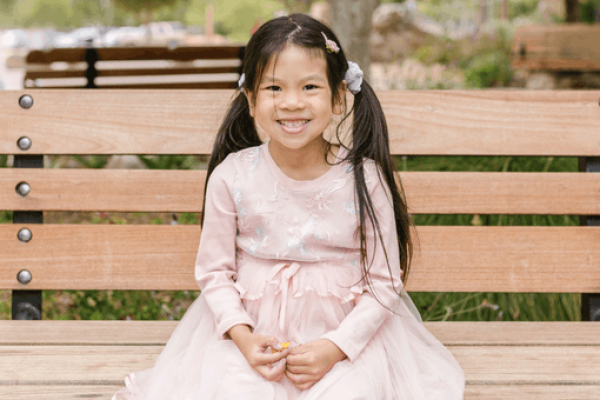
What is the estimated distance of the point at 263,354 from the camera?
1595 millimetres

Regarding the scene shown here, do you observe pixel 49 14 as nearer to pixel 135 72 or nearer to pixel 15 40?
pixel 15 40

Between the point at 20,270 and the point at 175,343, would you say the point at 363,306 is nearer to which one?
the point at 175,343

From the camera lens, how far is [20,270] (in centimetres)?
239

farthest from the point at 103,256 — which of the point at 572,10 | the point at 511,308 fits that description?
the point at 572,10

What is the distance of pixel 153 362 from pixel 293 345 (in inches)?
19.8

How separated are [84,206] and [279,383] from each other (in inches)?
46.5

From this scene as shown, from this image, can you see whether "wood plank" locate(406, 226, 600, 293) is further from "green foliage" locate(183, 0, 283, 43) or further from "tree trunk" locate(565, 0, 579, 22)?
"green foliage" locate(183, 0, 283, 43)

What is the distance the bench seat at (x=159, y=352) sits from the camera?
1.78m

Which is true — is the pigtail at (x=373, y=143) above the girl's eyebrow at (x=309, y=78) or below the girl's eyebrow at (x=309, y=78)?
below

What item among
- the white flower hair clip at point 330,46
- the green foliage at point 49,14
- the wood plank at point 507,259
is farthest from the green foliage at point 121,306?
the green foliage at point 49,14

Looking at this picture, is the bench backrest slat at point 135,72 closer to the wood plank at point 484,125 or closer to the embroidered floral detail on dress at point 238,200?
the wood plank at point 484,125

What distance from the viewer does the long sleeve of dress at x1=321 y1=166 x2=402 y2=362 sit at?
1.67 metres

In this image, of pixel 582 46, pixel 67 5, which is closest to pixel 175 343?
pixel 582 46

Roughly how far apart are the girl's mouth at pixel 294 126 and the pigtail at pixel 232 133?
0.37 m
